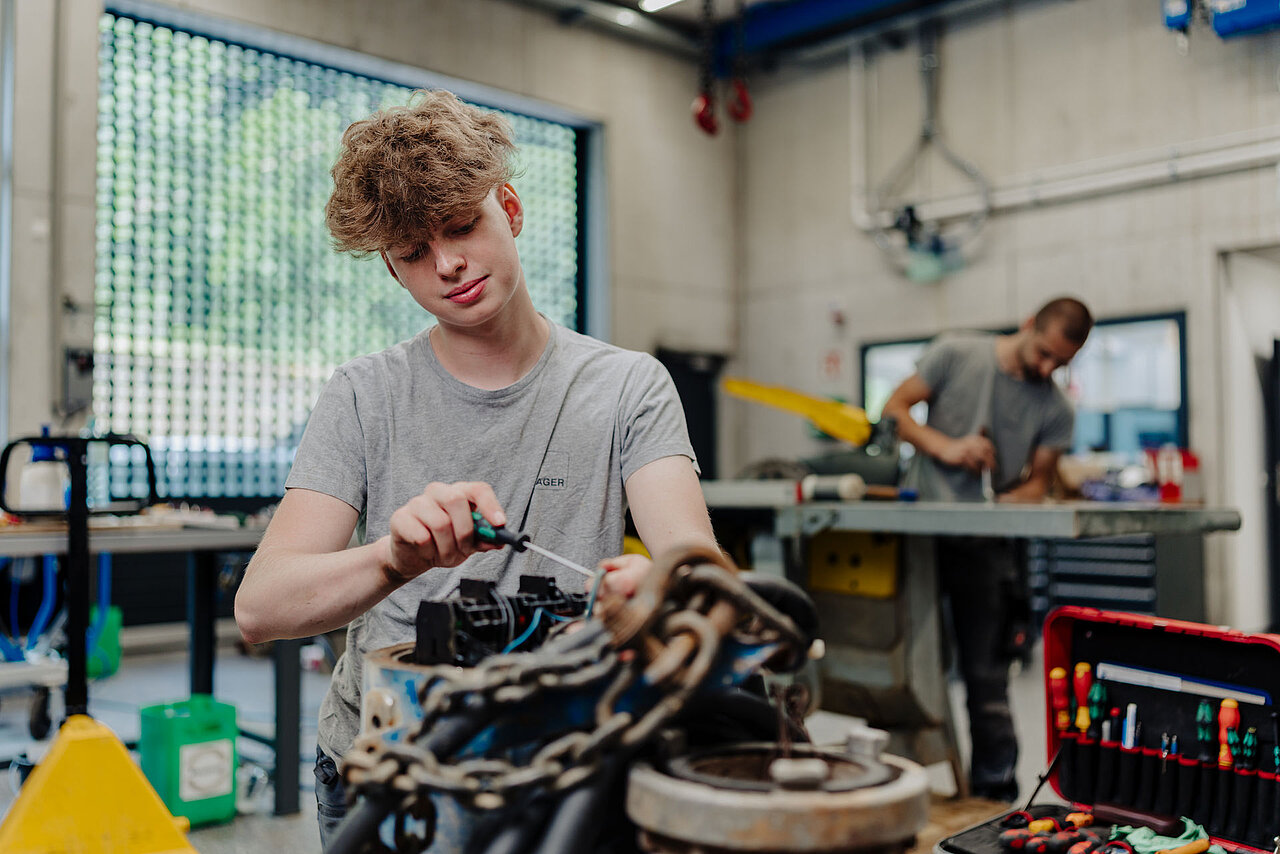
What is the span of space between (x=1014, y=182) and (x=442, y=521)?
214 inches

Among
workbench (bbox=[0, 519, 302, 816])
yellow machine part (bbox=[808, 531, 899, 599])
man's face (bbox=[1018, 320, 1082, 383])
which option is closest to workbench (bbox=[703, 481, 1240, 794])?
yellow machine part (bbox=[808, 531, 899, 599])

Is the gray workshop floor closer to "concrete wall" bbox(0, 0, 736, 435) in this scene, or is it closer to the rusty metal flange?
"concrete wall" bbox(0, 0, 736, 435)

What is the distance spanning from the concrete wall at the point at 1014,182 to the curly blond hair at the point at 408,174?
4.80 meters

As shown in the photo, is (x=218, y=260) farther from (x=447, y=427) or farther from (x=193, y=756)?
(x=447, y=427)

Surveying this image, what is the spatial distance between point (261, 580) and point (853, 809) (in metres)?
0.58

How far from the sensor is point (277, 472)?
5.25 m

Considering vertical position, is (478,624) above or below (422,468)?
below

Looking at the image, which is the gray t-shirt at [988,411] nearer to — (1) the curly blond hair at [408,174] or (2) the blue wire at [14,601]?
(1) the curly blond hair at [408,174]

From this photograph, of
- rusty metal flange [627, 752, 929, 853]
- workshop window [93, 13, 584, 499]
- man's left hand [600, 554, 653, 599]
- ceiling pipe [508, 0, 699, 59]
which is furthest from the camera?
ceiling pipe [508, 0, 699, 59]

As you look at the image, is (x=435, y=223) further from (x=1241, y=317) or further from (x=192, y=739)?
(x=1241, y=317)

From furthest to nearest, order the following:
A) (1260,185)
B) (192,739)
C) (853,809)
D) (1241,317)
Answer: (1241,317) → (1260,185) → (192,739) → (853,809)

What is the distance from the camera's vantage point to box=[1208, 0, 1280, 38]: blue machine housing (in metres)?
4.48

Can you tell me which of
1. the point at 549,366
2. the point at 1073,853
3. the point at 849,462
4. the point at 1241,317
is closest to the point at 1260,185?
the point at 1241,317

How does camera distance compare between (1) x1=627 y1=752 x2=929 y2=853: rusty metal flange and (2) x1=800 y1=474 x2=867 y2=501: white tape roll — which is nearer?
(1) x1=627 y1=752 x2=929 y2=853: rusty metal flange
